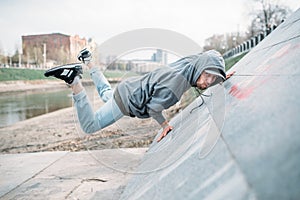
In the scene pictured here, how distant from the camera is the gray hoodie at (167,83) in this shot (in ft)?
A: 9.82

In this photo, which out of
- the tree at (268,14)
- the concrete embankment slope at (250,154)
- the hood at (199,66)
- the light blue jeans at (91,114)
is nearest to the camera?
the concrete embankment slope at (250,154)

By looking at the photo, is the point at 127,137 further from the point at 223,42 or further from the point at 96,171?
the point at 223,42

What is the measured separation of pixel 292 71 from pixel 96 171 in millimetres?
3341

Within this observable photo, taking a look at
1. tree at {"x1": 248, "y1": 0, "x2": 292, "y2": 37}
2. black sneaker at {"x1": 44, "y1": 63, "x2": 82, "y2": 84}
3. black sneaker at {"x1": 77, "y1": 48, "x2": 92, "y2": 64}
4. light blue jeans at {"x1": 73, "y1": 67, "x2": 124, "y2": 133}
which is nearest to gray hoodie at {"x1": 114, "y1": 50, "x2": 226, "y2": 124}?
light blue jeans at {"x1": 73, "y1": 67, "x2": 124, "y2": 133}

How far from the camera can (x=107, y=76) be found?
14.3ft

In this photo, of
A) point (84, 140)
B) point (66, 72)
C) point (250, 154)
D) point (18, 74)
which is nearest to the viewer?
point (250, 154)

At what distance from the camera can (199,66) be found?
2.97 m

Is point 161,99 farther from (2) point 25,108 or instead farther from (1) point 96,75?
(2) point 25,108

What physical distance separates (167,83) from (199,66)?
352 millimetres

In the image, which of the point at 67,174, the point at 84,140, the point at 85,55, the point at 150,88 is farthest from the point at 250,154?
the point at 84,140

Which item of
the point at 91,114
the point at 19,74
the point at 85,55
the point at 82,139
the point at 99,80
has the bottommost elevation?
the point at 19,74

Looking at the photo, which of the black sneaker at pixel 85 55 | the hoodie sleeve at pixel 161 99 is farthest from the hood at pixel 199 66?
the black sneaker at pixel 85 55

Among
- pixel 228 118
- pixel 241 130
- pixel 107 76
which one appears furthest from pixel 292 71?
pixel 107 76

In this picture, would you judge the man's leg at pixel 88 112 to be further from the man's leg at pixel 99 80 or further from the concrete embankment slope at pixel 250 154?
the concrete embankment slope at pixel 250 154
